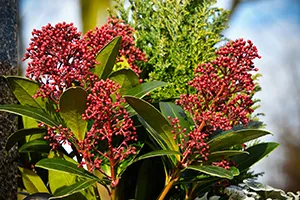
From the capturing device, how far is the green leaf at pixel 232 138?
1.01 metres

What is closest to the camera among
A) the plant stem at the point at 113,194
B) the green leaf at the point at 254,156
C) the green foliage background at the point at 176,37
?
the plant stem at the point at 113,194

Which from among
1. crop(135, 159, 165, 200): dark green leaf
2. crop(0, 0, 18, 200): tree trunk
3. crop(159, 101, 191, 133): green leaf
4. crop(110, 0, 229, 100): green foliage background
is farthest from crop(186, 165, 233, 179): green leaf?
crop(0, 0, 18, 200): tree trunk

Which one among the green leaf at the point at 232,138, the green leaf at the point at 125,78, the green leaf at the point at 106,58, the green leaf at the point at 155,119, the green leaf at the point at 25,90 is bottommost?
the green leaf at the point at 232,138

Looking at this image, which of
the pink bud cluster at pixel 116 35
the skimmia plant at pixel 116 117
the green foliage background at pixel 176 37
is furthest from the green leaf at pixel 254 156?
the pink bud cluster at pixel 116 35

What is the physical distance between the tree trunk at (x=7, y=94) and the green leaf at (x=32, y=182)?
3 cm

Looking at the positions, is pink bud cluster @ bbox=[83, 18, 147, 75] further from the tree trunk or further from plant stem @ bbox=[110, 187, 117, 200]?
plant stem @ bbox=[110, 187, 117, 200]

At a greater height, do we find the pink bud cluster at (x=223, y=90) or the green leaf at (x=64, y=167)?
the pink bud cluster at (x=223, y=90)

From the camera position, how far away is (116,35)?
4.38 feet

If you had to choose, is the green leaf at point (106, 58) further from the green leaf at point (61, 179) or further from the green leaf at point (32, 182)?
the green leaf at point (32, 182)

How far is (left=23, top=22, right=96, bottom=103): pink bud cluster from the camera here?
107 centimetres

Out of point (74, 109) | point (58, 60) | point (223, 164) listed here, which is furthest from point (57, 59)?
point (223, 164)

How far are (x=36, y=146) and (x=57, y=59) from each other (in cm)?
26

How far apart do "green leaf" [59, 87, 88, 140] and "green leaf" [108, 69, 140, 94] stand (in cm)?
15

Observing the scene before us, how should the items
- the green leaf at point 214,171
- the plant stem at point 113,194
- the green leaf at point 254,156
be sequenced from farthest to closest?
the green leaf at point 254,156 → the plant stem at point 113,194 → the green leaf at point 214,171
